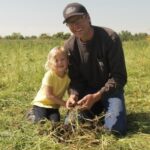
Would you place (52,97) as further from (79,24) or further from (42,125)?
(79,24)

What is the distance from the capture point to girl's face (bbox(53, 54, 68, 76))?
15.5 ft

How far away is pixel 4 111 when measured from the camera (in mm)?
5512

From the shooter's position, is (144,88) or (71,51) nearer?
(71,51)

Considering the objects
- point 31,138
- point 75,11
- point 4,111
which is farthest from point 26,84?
point 31,138

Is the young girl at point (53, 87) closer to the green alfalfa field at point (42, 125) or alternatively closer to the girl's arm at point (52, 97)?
the girl's arm at point (52, 97)

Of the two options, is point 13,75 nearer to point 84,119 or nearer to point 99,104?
point 99,104

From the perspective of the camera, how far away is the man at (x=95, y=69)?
4.57 metres

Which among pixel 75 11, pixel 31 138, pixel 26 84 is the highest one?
pixel 75 11

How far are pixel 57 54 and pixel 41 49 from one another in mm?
10848

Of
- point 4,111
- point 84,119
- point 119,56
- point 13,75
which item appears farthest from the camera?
point 13,75

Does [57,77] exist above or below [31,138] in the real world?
above

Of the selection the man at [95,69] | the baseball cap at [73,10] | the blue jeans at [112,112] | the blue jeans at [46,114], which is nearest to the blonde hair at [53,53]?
the man at [95,69]

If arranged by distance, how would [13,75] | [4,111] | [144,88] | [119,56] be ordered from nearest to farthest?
[119,56], [4,111], [144,88], [13,75]

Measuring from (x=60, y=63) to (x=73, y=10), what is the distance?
1.94 feet
